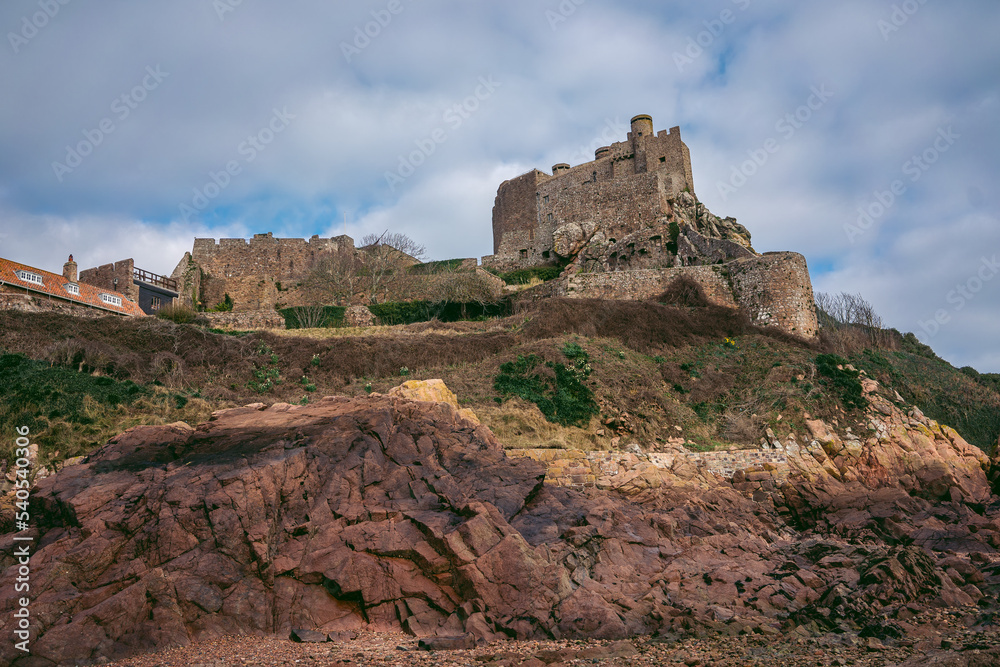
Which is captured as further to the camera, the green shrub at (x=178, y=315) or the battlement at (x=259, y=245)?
the battlement at (x=259, y=245)

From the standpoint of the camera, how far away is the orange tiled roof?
86.9 feet

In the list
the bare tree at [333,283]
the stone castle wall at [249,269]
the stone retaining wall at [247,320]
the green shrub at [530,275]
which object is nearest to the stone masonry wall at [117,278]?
the stone castle wall at [249,269]

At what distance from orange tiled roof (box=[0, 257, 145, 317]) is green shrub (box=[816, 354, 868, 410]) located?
100 feet

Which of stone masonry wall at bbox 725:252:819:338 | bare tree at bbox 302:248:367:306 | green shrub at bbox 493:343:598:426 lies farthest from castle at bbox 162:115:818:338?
green shrub at bbox 493:343:598:426

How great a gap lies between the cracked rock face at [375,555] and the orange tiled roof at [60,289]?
67.1 ft

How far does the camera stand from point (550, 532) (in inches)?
448

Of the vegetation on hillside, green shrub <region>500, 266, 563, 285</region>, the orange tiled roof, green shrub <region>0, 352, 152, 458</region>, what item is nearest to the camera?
green shrub <region>0, 352, 152, 458</region>

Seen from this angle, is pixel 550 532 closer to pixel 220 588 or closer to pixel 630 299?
pixel 220 588

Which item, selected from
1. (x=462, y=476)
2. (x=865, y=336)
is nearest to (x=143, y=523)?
(x=462, y=476)

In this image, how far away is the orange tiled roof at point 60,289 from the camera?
26.5 m

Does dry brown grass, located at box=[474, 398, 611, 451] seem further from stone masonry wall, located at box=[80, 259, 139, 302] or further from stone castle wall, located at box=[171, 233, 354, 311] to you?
stone masonry wall, located at box=[80, 259, 139, 302]

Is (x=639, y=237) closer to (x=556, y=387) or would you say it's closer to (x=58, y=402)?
(x=556, y=387)

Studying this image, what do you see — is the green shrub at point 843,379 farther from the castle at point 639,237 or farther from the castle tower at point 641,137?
the castle tower at point 641,137

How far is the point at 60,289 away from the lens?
95.1 ft
